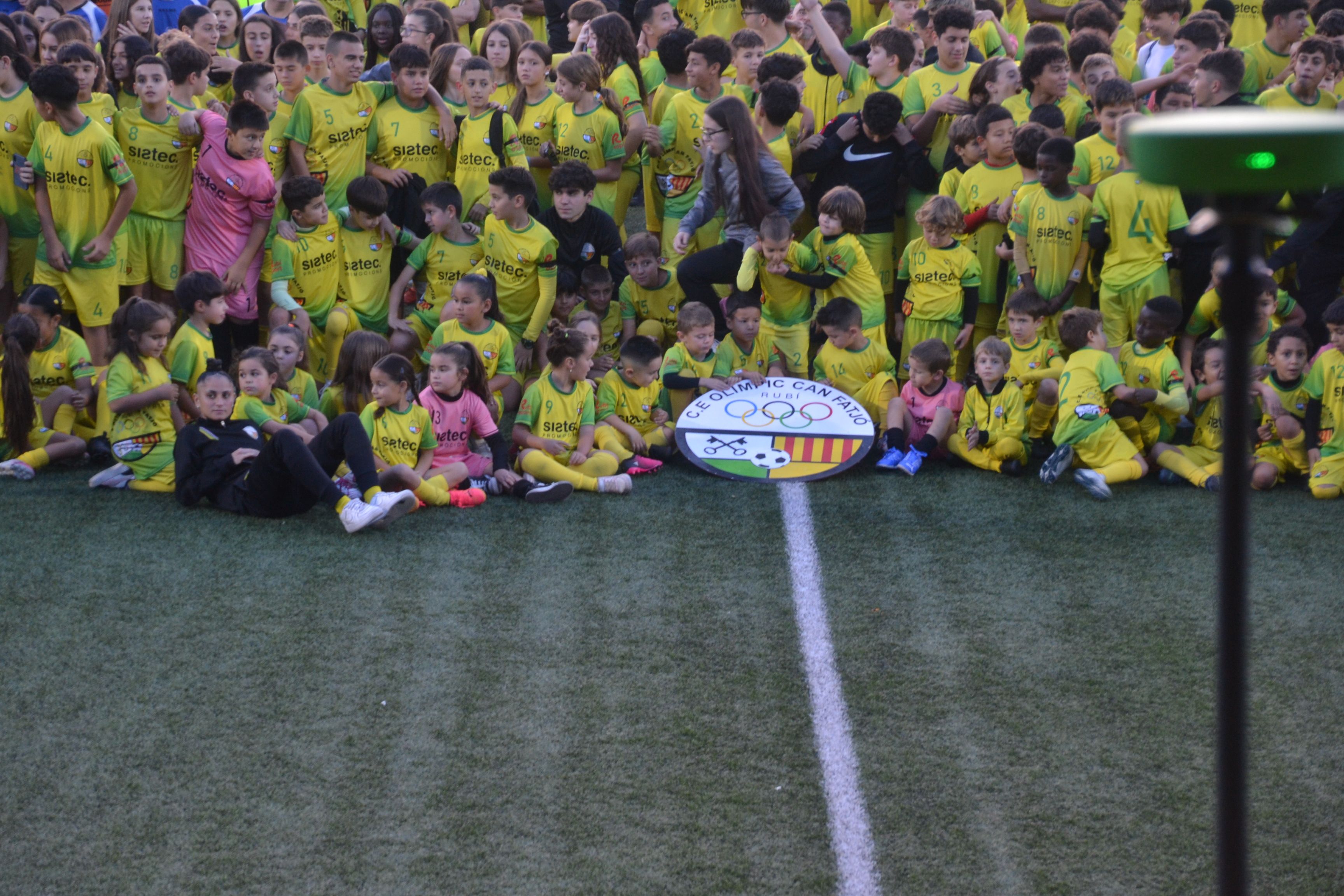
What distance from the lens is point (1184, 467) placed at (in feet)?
24.5

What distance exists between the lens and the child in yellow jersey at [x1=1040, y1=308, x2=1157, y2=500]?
24.3ft

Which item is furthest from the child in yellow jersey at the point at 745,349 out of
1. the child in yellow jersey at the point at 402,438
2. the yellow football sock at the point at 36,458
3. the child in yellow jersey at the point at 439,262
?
the yellow football sock at the point at 36,458

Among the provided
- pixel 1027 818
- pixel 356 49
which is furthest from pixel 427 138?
pixel 1027 818

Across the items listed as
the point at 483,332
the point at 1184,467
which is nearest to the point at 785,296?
the point at 483,332

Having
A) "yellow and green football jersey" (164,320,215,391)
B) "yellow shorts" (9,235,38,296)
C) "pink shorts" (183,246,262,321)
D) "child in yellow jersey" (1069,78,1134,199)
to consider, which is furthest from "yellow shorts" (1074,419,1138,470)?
"yellow shorts" (9,235,38,296)

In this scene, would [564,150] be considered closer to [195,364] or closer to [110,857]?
[195,364]

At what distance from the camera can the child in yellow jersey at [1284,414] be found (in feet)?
24.1

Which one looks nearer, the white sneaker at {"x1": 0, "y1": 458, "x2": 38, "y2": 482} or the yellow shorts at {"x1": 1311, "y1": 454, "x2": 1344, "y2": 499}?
the yellow shorts at {"x1": 1311, "y1": 454, "x2": 1344, "y2": 499}

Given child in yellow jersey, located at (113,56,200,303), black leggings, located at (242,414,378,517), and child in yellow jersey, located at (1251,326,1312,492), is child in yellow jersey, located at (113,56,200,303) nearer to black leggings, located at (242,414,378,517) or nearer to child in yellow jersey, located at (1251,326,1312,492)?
black leggings, located at (242,414,378,517)

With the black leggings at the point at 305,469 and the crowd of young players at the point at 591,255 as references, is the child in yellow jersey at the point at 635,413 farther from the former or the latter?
the black leggings at the point at 305,469

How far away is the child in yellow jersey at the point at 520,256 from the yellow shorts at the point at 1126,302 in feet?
11.3

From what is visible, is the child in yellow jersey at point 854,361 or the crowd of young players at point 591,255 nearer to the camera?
the crowd of young players at point 591,255

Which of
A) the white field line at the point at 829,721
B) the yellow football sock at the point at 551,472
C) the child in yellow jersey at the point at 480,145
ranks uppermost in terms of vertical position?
the child in yellow jersey at the point at 480,145

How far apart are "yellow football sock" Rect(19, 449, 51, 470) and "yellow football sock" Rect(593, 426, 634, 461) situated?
304 centimetres
